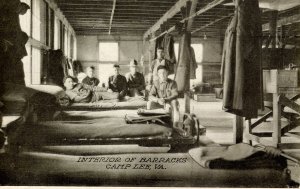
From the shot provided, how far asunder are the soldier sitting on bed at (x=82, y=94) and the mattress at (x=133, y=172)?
299 centimetres

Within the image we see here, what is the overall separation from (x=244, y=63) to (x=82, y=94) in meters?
3.40

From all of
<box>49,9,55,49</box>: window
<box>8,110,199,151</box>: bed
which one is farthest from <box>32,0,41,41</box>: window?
<box>8,110,199,151</box>: bed

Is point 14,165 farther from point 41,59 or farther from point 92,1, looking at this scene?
point 92,1

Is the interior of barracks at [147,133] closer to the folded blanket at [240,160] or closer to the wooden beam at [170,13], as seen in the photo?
the folded blanket at [240,160]

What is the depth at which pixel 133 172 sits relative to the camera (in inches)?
110

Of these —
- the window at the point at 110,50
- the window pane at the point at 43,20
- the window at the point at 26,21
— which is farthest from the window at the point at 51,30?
the window at the point at 110,50

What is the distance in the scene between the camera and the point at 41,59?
606cm

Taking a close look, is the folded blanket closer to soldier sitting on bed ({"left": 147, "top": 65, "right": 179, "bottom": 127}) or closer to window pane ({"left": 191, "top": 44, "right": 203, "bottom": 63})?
soldier sitting on bed ({"left": 147, "top": 65, "right": 179, "bottom": 127})

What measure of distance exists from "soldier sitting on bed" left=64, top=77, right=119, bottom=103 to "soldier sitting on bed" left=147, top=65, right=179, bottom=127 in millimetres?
1283

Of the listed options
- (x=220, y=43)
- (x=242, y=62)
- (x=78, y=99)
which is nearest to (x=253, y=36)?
(x=242, y=62)

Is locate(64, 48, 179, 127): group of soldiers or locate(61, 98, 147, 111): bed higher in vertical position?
locate(64, 48, 179, 127): group of soldiers

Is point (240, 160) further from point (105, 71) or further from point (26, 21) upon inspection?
point (105, 71)

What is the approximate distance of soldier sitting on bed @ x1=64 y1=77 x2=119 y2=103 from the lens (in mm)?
5828

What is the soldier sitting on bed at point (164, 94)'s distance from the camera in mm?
4984
